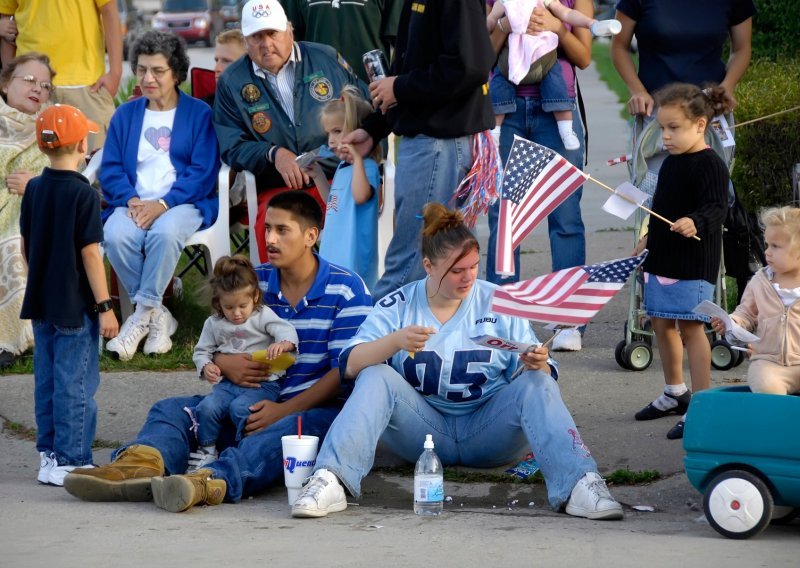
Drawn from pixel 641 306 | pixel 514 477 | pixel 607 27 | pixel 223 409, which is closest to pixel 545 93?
pixel 607 27

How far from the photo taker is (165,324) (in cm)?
816

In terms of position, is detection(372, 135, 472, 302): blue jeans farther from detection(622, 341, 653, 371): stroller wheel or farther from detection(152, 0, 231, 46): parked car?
detection(152, 0, 231, 46): parked car

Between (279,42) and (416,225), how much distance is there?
191 cm

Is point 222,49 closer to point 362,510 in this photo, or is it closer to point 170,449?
point 170,449

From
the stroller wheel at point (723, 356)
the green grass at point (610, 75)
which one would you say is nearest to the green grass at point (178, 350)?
the stroller wheel at point (723, 356)

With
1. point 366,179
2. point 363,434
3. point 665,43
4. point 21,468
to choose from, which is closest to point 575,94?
point 665,43

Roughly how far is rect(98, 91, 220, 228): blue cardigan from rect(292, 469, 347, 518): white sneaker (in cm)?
334

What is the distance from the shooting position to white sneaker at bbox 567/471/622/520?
5.16 meters

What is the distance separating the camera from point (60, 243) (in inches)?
230

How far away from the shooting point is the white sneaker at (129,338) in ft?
26.1

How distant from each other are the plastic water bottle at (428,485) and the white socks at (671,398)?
61.8 inches

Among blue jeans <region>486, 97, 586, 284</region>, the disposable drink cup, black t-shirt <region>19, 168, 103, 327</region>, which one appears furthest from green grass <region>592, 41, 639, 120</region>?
the disposable drink cup

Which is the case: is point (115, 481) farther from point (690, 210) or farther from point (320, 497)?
point (690, 210)

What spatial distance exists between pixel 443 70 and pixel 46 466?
2586 mm
